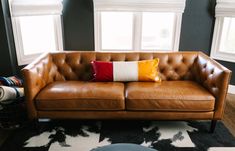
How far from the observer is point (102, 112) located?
2.27 metres

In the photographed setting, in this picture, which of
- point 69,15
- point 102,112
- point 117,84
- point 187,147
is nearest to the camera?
point 187,147

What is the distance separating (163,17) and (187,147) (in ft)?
6.97

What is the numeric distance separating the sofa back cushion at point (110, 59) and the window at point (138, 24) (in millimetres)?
876

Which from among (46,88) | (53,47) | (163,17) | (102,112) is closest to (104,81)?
(102,112)

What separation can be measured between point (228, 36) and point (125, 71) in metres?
1.88

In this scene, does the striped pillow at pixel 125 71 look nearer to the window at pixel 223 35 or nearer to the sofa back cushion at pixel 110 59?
the sofa back cushion at pixel 110 59

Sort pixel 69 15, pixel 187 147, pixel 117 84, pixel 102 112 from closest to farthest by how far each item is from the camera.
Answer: pixel 187 147, pixel 102 112, pixel 117 84, pixel 69 15

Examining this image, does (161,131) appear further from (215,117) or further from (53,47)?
(53,47)

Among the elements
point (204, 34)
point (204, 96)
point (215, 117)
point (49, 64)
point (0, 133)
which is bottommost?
point (0, 133)

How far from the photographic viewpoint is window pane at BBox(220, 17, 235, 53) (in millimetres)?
3324

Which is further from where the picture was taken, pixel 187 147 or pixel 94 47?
pixel 94 47

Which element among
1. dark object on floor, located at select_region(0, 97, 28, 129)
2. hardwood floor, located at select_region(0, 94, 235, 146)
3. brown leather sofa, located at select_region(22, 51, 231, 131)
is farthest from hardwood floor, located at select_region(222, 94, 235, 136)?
dark object on floor, located at select_region(0, 97, 28, 129)

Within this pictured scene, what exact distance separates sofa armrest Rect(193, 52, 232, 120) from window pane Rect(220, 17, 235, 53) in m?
1.07

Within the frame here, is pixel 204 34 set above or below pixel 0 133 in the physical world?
above
